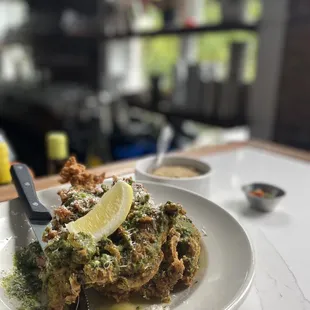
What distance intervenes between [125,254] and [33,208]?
247mm

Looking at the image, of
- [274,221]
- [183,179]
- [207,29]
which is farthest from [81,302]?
[207,29]

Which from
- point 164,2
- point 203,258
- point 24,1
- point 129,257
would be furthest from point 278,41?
point 24,1

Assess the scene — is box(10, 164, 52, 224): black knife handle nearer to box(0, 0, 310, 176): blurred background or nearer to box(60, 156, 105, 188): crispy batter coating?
box(60, 156, 105, 188): crispy batter coating

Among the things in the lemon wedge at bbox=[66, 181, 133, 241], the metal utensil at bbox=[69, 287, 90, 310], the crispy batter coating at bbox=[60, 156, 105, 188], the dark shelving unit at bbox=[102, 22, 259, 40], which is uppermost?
the dark shelving unit at bbox=[102, 22, 259, 40]

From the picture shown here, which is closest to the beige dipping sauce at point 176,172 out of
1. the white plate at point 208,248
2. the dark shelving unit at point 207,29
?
the white plate at point 208,248

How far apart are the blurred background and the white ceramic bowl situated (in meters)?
0.38

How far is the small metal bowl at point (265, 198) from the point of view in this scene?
96 centimetres

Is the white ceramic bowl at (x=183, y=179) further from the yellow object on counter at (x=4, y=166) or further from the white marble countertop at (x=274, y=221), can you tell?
the yellow object on counter at (x=4, y=166)

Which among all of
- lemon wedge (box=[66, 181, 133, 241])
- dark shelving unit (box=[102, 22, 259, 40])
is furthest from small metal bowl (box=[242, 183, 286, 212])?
dark shelving unit (box=[102, 22, 259, 40])

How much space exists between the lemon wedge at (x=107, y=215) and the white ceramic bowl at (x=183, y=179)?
31cm

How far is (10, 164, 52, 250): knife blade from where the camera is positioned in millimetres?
677

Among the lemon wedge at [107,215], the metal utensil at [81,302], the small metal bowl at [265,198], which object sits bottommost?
the small metal bowl at [265,198]

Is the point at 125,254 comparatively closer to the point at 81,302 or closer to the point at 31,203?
the point at 81,302

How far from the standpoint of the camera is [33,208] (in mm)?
707
